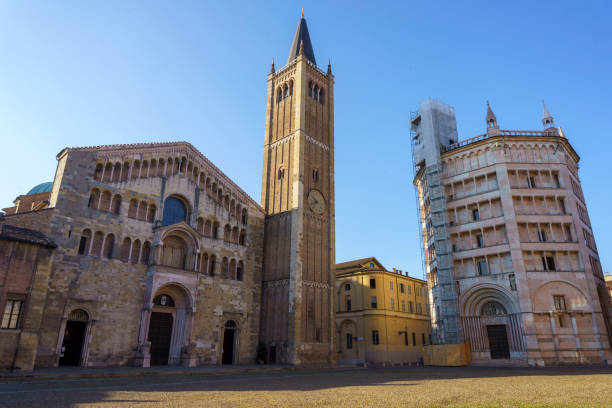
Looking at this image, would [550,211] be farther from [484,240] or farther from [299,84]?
[299,84]

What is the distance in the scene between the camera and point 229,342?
99.0ft

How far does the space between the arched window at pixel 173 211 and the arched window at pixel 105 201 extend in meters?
3.96

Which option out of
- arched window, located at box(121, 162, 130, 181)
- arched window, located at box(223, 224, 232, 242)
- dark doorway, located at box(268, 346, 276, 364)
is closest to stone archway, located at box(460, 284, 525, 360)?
dark doorway, located at box(268, 346, 276, 364)

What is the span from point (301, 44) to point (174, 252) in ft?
82.5

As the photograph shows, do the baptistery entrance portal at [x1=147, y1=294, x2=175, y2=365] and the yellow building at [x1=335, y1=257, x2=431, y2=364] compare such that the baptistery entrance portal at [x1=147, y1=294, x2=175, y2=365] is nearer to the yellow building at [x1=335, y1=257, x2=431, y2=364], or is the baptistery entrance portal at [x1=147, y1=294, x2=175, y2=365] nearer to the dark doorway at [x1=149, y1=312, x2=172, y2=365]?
the dark doorway at [x1=149, y1=312, x2=172, y2=365]

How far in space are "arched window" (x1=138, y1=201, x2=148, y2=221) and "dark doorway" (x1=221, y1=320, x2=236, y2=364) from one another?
32.7 feet

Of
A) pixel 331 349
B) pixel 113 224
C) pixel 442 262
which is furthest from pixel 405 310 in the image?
pixel 113 224

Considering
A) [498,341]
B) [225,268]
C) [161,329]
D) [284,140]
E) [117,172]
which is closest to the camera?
[117,172]

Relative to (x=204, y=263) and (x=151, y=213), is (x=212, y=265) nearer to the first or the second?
(x=204, y=263)

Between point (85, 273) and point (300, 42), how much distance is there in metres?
30.7

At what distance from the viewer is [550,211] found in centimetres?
3638

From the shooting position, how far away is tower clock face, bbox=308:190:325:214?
116 feet

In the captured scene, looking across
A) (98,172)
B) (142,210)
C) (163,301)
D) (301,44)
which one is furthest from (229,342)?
(301,44)

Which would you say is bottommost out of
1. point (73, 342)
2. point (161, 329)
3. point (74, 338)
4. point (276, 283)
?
point (73, 342)
